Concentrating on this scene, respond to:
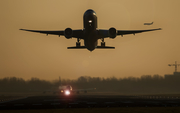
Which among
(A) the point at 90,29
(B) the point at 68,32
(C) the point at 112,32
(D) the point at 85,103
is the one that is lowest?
(D) the point at 85,103

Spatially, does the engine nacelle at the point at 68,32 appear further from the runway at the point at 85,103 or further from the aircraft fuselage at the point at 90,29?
the runway at the point at 85,103

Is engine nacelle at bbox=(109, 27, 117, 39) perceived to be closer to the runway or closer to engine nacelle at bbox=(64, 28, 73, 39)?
engine nacelle at bbox=(64, 28, 73, 39)

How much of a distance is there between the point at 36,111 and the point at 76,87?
145m

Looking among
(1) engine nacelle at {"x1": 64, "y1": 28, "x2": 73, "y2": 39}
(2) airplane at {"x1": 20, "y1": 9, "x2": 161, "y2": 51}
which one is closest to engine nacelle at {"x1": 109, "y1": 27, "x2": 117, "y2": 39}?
(2) airplane at {"x1": 20, "y1": 9, "x2": 161, "y2": 51}

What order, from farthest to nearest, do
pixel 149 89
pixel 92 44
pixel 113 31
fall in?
1. pixel 149 89
2. pixel 92 44
3. pixel 113 31

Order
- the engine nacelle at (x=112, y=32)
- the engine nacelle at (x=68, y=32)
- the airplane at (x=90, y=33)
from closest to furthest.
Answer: the airplane at (x=90, y=33) → the engine nacelle at (x=68, y=32) → the engine nacelle at (x=112, y=32)

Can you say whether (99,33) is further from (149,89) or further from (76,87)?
(76,87)

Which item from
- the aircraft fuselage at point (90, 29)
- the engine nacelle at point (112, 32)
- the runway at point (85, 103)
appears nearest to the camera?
the runway at point (85, 103)

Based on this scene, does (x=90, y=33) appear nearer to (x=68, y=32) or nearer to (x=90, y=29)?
(x=90, y=29)

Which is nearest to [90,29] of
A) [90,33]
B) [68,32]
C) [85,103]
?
[90,33]

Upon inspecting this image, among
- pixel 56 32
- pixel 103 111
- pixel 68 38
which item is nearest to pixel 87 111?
pixel 103 111

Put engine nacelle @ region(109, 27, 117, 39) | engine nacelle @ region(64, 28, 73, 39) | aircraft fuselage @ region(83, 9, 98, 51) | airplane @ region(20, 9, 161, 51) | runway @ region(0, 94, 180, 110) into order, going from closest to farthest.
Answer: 1. runway @ region(0, 94, 180, 110)
2. aircraft fuselage @ region(83, 9, 98, 51)
3. airplane @ region(20, 9, 161, 51)
4. engine nacelle @ region(64, 28, 73, 39)
5. engine nacelle @ region(109, 27, 117, 39)

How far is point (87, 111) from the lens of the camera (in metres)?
39.5

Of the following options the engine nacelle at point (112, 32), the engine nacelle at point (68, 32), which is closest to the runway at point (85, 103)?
the engine nacelle at point (68, 32)
